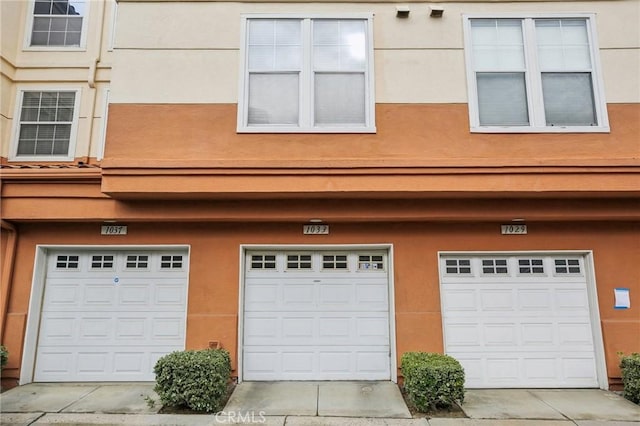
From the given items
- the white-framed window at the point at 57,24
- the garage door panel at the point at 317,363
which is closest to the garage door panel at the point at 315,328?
the garage door panel at the point at 317,363

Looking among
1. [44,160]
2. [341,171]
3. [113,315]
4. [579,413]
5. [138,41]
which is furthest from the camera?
[44,160]

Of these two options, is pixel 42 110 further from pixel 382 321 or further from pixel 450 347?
pixel 450 347

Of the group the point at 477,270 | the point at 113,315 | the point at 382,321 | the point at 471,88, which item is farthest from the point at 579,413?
the point at 113,315

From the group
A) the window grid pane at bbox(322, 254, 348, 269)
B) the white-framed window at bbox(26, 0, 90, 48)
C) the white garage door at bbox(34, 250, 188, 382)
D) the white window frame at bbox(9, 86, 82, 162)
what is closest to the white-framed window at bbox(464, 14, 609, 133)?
the window grid pane at bbox(322, 254, 348, 269)

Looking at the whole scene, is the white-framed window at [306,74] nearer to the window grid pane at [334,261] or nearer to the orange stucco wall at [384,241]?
the orange stucco wall at [384,241]

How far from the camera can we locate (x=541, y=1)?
658 cm

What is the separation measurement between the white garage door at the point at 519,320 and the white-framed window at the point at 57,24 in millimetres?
9108

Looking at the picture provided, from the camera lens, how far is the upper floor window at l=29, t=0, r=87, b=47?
8695mm

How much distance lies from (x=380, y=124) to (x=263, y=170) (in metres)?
1.97

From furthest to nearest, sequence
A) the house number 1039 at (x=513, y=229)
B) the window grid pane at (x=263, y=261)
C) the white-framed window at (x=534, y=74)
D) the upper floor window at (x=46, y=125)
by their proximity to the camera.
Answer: the upper floor window at (x=46, y=125) → the window grid pane at (x=263, y=261) → the house number 1039 at (x=513, y=229) → the white-framed window at (x=534, y=74)

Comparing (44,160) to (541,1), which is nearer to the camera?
(541,1)

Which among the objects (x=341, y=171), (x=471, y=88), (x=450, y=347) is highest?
(x=471, y=88)

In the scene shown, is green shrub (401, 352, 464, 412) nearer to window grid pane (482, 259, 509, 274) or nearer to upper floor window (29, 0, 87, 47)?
window grid pane (482, 259, 509, 274)

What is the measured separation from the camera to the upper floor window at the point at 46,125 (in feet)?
27.0
